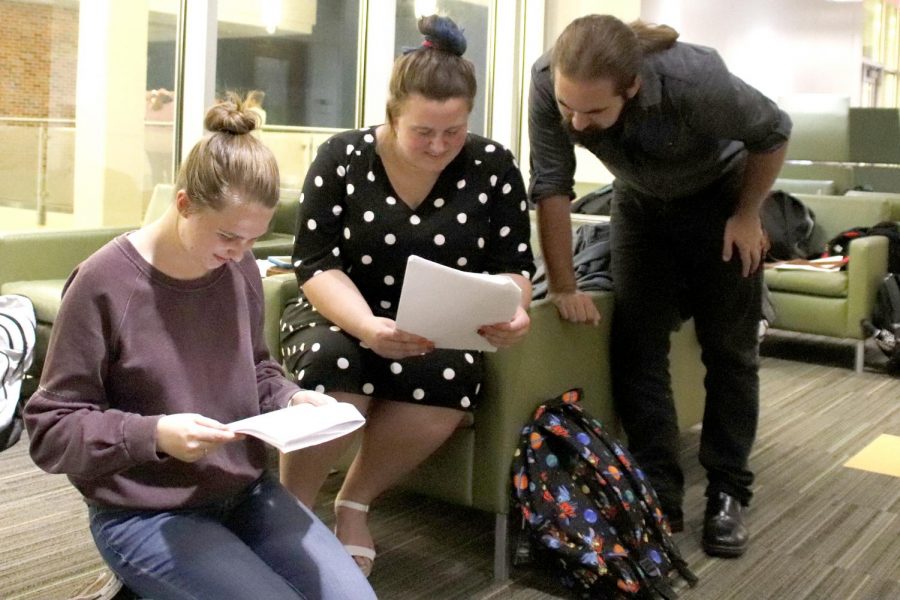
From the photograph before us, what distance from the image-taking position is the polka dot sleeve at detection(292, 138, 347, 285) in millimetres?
2201

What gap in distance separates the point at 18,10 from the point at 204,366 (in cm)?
406

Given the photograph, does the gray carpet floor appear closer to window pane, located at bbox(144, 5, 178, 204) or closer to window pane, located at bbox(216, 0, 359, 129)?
window pane, located at bbox(144, 5, 178, 204)

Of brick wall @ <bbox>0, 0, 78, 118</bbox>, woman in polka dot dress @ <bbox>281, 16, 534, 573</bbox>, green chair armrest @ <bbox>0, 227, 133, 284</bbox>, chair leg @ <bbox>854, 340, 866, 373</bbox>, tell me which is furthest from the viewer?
brick wall @ <bbox>0, 0, 78, 118</bbox>

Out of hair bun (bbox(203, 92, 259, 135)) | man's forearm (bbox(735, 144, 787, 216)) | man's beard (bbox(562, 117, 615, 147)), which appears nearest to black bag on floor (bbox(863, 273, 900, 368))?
man's forearm (bbox(735, 144, 787, 216))

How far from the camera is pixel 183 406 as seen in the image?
146 cm

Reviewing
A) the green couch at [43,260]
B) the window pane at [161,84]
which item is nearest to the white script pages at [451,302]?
the green couch at [43,260]

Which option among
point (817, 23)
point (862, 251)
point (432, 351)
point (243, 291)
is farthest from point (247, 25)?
point (817, 23)

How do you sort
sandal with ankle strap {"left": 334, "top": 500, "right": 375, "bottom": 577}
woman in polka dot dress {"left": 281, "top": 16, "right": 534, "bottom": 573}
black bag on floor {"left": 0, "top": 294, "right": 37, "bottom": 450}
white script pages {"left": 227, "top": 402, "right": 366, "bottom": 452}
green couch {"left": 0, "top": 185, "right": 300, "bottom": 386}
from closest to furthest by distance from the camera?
1. white script pages {"left": 227, "top": 402, "right": 366, "bottom": 452}
2. woman in polka dot dress {"left": 281, "top": 16, "right": 534, "bottom": 573}
3. sandal with ankle strap {"left": 334, "top": 500, "right": 375, "bottom": 577}
4. black bag on floor {"left": 0, "top": 294, "right": 37, "bottom": 450}
5. green couch {"left": 0, "top": 185, "right": 300, "bottom": 386}

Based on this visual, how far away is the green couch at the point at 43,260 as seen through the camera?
11.7ft

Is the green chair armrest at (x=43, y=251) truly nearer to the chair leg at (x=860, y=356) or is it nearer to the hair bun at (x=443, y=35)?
the hair bun at (x=443, y=35)

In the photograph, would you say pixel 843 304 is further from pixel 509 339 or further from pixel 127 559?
pixel 127 559

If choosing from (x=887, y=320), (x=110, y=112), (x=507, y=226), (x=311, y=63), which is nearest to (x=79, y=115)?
(x=110, y=112)

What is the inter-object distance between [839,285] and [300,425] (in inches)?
156

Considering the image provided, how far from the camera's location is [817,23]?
8500 mm
